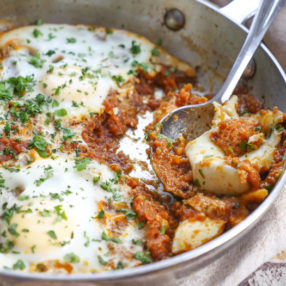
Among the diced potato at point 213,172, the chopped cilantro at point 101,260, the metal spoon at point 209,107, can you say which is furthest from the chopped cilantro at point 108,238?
the metal spoon at point 209,107

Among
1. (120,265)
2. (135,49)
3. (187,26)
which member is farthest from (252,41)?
(120,265)

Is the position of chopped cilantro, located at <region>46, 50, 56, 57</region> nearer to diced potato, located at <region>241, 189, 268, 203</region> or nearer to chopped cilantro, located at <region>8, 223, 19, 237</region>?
chopped cilantro, located at <region>8, 223, 19, 237</region>

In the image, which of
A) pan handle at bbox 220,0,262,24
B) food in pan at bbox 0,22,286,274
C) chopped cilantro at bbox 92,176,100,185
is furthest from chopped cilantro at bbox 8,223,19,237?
pan handle at bbox 220,0,262,24

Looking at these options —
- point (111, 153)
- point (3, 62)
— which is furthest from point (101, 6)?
point (111, 153)

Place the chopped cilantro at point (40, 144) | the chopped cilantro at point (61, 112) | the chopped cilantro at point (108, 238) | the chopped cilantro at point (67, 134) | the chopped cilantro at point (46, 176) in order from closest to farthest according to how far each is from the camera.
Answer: the chopped cilantro at point (108, 238) → the chopped cilantro at point (46, 176) → the chopped cilantro at point (40, 144) → the chopped cilantro at point (67, 134) → the chopped cilantro at point (61, 112)

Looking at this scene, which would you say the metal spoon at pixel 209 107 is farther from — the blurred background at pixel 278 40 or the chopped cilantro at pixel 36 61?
the chopped cilantro at pixel 36 61

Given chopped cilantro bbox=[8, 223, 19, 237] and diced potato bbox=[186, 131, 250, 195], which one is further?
diced potato bbox=[186, 131, 250, 195]

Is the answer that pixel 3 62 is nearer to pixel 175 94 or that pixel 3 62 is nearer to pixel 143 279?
pixel 175 94
